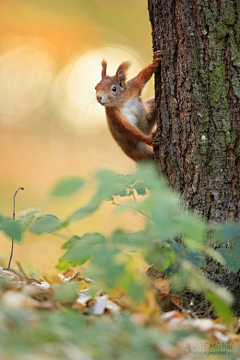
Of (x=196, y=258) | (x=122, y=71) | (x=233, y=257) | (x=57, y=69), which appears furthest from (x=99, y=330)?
(x=57, y=69)

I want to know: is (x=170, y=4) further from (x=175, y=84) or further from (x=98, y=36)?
(x=98, y=36)

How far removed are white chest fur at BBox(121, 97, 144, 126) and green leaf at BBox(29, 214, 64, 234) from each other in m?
1.41

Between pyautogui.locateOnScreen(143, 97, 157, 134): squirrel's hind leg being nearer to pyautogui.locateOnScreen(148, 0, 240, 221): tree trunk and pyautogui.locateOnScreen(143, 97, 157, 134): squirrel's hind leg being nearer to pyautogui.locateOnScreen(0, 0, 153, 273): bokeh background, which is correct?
pyautogui.locateOnScreen(148, 0, 240, 221): tree trunk

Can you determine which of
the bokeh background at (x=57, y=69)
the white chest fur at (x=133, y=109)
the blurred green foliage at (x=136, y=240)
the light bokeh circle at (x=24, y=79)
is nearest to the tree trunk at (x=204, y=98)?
the blurred green foliage at (x=136, y=240)

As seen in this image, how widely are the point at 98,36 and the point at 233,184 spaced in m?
7.36

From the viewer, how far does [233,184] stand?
6.11 feet

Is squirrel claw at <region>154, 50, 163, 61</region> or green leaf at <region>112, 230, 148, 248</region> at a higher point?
squirrel claw at <region>154, 50, 163, 61</region>

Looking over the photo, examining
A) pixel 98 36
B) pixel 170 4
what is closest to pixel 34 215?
pixel 170 4

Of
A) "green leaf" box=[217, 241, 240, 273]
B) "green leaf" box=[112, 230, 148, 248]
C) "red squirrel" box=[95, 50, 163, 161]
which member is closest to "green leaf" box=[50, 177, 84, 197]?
"green leaf" box=[112, 230, 148, 248]

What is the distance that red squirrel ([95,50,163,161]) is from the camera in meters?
2.72

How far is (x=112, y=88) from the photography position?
111 inches

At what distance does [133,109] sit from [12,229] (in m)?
1.56

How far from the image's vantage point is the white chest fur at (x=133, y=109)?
2.79 meters

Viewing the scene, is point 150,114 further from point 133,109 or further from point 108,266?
point 108,266
